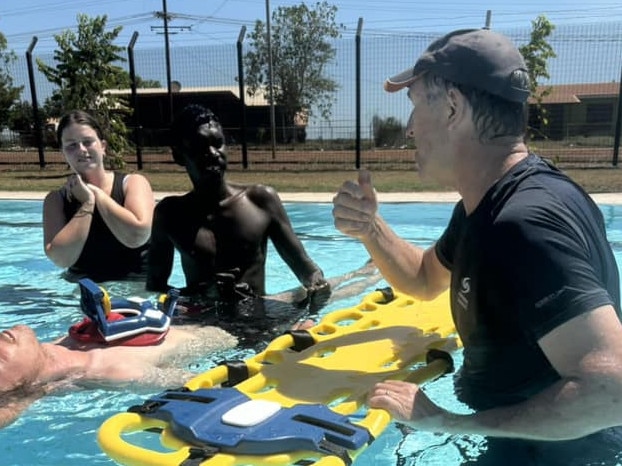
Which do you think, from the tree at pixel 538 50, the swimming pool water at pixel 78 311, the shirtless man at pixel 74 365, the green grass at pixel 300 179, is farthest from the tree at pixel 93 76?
the shirtless man at pixel 74 365

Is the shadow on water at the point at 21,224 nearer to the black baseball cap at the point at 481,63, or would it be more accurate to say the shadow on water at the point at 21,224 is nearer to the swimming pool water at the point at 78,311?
the swimming pool water at the point at 78,311

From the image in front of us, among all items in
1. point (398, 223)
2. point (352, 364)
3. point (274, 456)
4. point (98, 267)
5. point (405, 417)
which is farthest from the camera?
point (398, 223)

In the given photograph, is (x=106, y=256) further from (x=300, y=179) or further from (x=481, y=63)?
(x=300, y=179)

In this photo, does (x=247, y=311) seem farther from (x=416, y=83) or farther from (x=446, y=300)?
(x=416, y=83)

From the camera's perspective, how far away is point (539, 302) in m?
1.39

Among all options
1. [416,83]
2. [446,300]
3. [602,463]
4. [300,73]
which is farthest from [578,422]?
[300,73]

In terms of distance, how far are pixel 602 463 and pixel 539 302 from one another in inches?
24.7

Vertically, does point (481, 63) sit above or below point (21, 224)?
above

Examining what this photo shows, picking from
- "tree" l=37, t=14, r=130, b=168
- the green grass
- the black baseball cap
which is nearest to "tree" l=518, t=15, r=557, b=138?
the green grass

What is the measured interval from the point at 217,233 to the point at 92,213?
949 mm

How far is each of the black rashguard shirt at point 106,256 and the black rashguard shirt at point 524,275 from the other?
10.3ft

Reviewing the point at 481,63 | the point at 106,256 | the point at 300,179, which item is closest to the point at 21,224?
the point at 106,256

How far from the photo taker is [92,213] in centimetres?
407

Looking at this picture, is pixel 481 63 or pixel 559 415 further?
pixel 481 63
